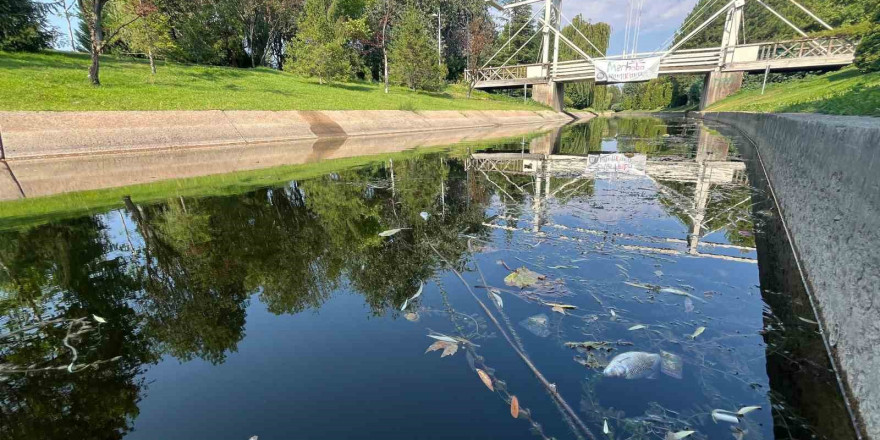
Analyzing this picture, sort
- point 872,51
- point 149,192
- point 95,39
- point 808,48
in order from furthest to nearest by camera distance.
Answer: point 808,48 → point 872,51 → point 95,39 → point 149,192

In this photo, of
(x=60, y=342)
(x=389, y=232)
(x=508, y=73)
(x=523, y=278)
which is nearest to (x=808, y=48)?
(x=508, y=73)

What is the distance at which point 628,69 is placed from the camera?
40875 millimetres

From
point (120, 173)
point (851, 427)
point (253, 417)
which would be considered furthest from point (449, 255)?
point (120, 173)

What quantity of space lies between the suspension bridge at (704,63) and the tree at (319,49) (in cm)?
1915

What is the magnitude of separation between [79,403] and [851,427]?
5268mm

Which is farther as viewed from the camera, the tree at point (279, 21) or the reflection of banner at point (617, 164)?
the tree at point (279, 21)

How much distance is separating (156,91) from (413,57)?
23887 millimetres

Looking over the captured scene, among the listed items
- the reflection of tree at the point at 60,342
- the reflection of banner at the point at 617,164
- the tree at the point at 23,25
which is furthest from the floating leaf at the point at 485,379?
the tree at the point at 23,25

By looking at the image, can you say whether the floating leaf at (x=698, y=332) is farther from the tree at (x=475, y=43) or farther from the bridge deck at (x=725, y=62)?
the tree at (x=475, y=43)

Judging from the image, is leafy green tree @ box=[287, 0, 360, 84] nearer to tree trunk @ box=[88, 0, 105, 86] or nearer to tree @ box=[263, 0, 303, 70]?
tree @ box=[263, 0, 303, 70]

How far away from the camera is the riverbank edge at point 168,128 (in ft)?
40.3

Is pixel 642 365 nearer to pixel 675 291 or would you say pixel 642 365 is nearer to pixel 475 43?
pixel 675 291

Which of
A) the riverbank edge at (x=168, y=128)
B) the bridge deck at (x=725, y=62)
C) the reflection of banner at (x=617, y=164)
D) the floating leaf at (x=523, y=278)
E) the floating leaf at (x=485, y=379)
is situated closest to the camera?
the floating leaf at (x=485, y=379)

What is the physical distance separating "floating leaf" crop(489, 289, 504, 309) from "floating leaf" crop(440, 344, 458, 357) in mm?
843
